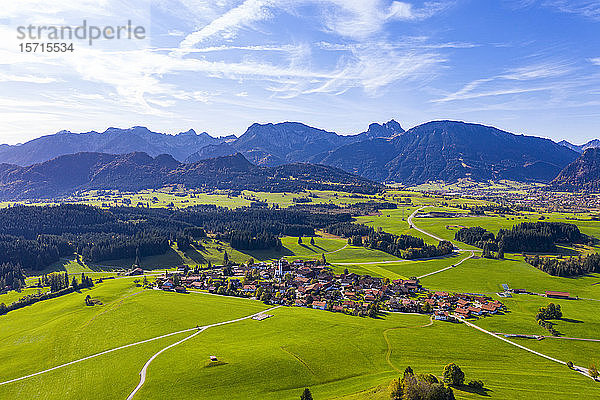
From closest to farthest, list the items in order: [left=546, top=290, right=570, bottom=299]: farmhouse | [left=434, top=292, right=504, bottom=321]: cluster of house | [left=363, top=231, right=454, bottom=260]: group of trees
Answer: [left=434, top=292, right=504, bottom=321]: cluster of house < [left=546, top=290, right=570, bottom=299]: farmhouse < [left=363, top=231, right=454, bottom=260]: group of trees

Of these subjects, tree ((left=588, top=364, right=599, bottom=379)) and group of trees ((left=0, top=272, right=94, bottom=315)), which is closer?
tree ((left=588, top=364, right=599, bottom=379))

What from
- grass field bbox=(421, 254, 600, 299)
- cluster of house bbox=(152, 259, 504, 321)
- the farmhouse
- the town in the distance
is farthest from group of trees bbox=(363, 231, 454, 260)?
the farmhouse

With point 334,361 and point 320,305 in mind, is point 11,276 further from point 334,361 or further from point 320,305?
point 334,361

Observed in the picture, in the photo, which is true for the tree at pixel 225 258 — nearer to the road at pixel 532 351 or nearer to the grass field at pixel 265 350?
the grass field at pixel 265 350

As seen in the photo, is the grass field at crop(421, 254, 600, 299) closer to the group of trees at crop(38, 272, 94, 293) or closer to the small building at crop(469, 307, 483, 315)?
the small building at crop(469, 307, 483, 315)

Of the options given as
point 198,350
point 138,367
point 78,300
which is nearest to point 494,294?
point 198,350

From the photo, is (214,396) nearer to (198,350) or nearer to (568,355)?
(198,350)

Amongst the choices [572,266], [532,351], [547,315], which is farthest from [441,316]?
[572,266]

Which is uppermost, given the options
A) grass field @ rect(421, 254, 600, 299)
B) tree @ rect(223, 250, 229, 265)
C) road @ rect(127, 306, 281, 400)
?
tree @ rect(223, 250, 229, 265)

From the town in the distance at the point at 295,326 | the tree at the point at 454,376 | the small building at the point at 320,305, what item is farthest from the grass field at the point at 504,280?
the tree at the point at 454,376
